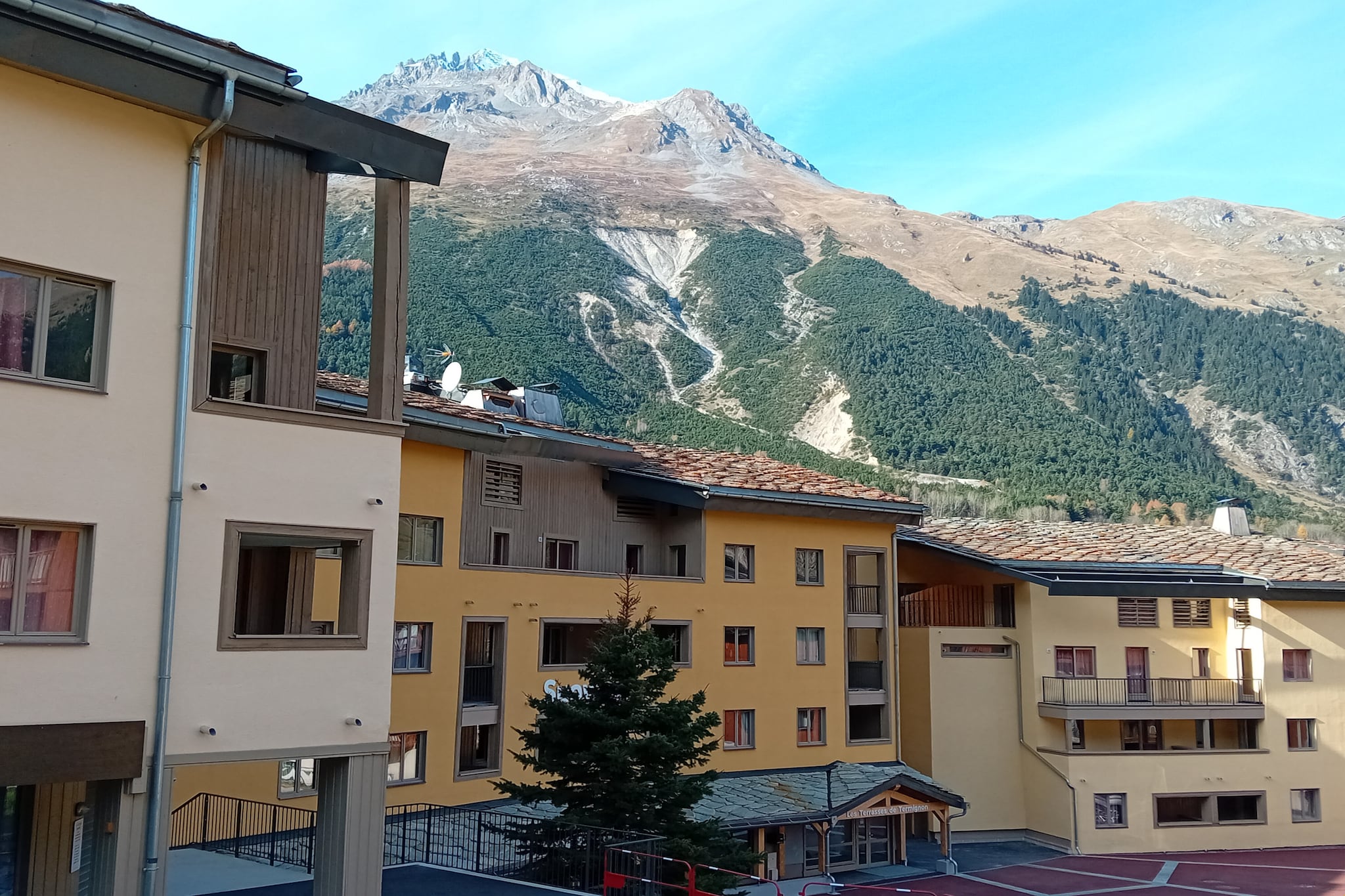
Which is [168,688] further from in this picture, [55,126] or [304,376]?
[55,126]

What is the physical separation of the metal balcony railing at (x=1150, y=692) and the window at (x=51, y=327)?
100ft

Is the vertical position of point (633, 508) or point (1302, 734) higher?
point (633, 508)

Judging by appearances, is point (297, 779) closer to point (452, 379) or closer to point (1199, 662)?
point (452, 379)

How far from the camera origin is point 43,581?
12.3 metres

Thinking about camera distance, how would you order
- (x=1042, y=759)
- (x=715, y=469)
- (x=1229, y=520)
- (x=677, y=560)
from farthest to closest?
(x=1229, y=520) < (x=1042, y=759) < (x=715, y=469) < (x=677, y=560)

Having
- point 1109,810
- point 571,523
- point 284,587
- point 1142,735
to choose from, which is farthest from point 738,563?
point 284,587

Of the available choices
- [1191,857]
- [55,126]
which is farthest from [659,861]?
[1191,857]

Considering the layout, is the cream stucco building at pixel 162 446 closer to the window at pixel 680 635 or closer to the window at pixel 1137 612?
the window at pixel 680 635

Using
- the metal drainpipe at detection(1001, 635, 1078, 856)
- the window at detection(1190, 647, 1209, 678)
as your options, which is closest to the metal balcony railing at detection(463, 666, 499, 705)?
the metal drainpipe at detection(1001, 635, 1078, 856)

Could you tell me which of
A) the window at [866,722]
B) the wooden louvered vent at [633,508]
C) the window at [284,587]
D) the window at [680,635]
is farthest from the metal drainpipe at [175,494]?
the window at [866,722]

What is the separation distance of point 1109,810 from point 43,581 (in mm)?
32225

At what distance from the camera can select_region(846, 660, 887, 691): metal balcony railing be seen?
3481 cm

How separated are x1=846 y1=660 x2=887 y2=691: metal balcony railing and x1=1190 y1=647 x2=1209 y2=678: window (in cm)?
1138

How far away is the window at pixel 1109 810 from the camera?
3566 cm
